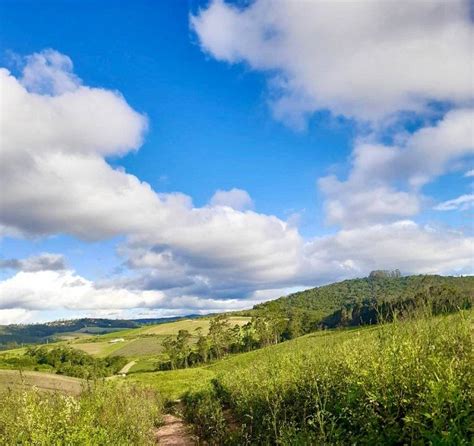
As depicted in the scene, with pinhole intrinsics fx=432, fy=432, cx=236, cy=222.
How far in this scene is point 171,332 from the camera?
19088 centimetres

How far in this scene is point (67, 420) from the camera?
33.0ft

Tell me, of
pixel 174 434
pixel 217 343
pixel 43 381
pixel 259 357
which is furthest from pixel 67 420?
pixel 217 343

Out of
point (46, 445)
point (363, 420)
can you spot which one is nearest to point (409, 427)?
point (363, 420)

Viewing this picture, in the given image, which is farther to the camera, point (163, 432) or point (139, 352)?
point (139, 352)

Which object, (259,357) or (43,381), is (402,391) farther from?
(43,381)

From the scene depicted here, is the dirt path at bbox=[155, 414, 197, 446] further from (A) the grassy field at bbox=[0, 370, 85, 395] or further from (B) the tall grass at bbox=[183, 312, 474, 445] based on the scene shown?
(B) the tall grass at bbox=[183, 312, 474, 445]

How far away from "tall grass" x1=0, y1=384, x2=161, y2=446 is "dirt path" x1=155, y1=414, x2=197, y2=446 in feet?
5.59

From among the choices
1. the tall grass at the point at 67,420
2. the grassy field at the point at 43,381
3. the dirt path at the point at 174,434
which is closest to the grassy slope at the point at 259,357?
the dirt path at the point at 174,434

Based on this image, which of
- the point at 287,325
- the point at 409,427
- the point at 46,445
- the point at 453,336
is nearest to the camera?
the point at 409,427

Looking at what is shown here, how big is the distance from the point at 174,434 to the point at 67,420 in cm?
706

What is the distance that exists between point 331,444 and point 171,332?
19208 cm

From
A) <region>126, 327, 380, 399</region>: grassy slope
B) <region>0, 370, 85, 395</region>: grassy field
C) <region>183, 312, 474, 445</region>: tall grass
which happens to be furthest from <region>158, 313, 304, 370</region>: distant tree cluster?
<region>183, 312, 474, 445</region>: tall grass

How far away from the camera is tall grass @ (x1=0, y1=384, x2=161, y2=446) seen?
28.5 ft

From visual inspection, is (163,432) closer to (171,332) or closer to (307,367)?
(307,367)
